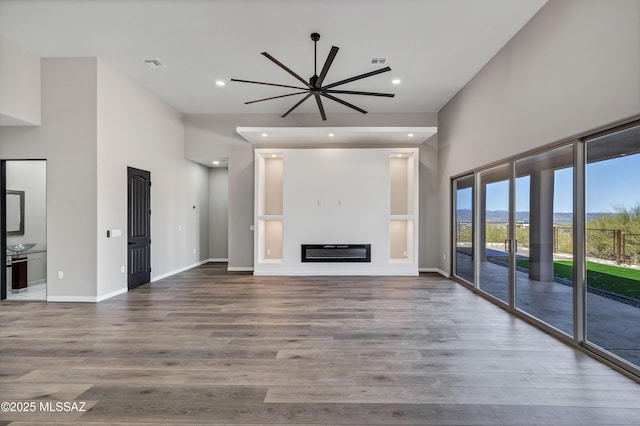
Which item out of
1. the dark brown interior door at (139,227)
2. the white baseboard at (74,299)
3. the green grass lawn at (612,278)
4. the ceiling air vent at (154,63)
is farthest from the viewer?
the dark brown interior door at (139,227)

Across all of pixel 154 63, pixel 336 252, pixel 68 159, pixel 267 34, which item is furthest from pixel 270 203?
pixel 267 34

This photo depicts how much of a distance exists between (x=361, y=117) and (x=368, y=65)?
234cm

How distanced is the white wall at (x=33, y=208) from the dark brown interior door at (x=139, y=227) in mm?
1665

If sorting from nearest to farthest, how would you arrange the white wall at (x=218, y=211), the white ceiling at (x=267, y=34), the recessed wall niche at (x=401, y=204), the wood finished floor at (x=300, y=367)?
1. the wood finished floor at (x=300, y=367)
2. the white ceiling at (x=267, y=34)
3. the recessed wall niche at (x=401, y=204)
4. the white wall at (x=218, y=211)

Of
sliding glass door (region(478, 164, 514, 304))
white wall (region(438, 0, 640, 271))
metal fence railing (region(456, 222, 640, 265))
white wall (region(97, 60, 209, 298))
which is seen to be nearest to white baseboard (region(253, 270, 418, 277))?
sliding glass door (region(478, 164, 514, 304))

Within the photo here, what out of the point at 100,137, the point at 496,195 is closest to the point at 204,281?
the point at 100,137

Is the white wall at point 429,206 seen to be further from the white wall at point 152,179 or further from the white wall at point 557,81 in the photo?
the white wall at point 152,179

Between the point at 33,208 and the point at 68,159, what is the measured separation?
2.04 meters

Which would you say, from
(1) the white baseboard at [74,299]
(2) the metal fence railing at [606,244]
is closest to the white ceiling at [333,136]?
(2) the metal fence railing at [606,244]

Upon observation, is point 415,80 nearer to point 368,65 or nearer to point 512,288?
point 368,65

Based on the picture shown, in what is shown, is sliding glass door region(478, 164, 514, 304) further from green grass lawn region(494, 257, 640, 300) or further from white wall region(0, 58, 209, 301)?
white wall region(0, 58, 209, 301)

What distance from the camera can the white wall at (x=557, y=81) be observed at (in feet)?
8.23

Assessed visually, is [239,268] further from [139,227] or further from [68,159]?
[68,159]

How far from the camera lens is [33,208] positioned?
18.8 feet
